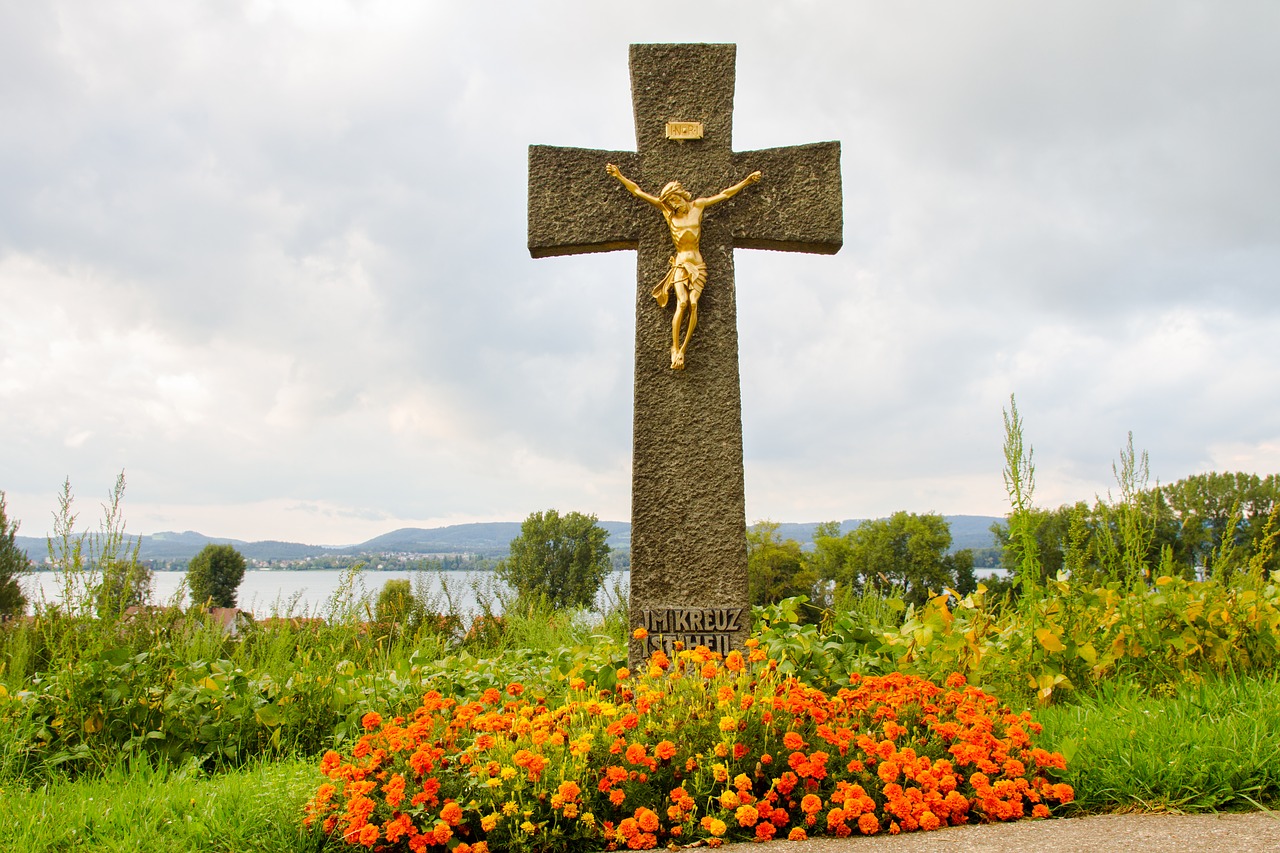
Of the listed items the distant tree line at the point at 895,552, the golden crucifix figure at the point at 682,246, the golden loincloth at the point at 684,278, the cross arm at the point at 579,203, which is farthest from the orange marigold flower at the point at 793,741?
the distant tree line at the point at 895,552

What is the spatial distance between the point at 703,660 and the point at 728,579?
126 centimetres

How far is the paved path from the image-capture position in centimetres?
230

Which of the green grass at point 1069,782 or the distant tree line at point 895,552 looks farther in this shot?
the distant tree line at point 895,552

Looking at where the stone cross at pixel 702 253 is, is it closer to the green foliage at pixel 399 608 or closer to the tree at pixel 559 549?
the green foliage at pixel 399 608

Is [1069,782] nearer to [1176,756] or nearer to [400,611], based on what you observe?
[1176,756]

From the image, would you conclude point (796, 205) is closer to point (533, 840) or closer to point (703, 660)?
point (703, 660)

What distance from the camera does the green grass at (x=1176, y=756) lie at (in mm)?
2738

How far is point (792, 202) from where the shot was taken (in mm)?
5129

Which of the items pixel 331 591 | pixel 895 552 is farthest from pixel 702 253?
pixel 895 552

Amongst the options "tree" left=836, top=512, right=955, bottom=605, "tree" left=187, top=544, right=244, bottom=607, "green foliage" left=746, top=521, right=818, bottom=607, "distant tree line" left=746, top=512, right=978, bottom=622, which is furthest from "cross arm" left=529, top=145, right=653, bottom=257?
"tree" left=836, top=512, right=955, bottom=605

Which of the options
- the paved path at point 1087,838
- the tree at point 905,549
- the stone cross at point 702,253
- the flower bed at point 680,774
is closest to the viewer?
the paved path at point 1087,838

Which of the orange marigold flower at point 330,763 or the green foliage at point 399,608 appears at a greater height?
the green foliage at point 399,608

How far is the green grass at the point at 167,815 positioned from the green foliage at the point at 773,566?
776 inches

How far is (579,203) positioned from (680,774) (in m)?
3.41
